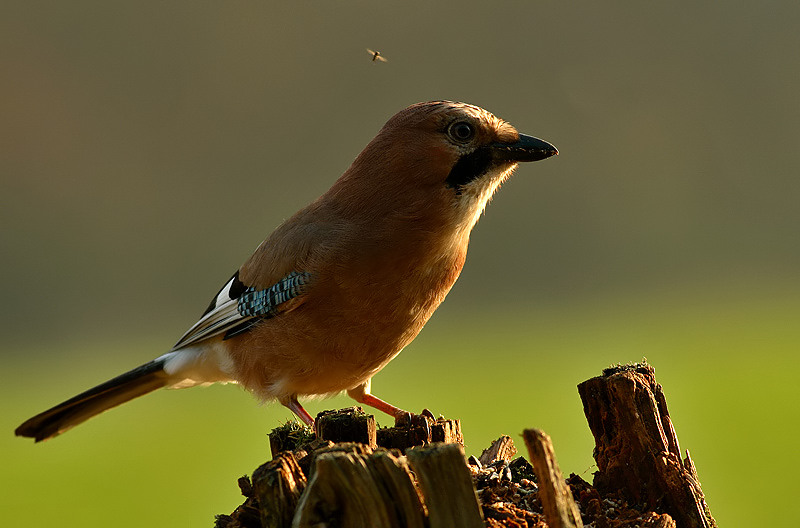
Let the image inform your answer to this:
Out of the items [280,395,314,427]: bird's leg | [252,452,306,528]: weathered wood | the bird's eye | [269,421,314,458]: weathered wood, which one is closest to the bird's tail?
[280,395,314,427]: bird's leg

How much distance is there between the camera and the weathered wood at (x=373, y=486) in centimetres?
285

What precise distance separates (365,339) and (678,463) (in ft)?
6.69

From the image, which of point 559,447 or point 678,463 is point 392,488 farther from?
point 559,447

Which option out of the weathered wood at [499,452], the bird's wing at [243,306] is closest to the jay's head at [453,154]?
the bird's wing at [243,306]

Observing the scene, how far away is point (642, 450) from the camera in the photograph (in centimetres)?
382

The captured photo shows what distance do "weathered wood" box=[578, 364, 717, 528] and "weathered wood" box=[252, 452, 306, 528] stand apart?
→ 1.58 meters

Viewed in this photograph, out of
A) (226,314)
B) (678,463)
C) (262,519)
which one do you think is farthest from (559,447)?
(262,519)

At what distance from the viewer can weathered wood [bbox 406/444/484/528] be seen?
9.05 feet

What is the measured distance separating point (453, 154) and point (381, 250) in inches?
29.2

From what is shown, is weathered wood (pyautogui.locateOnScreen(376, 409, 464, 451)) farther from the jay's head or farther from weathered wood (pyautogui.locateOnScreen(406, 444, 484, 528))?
the jay's head

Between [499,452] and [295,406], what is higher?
[295,406]

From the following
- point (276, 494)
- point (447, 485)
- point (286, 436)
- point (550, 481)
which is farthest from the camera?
point (286, 436)

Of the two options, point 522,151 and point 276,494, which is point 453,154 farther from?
point 276,494

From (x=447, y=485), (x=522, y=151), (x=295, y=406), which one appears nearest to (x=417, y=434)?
(x=447, y=485)
